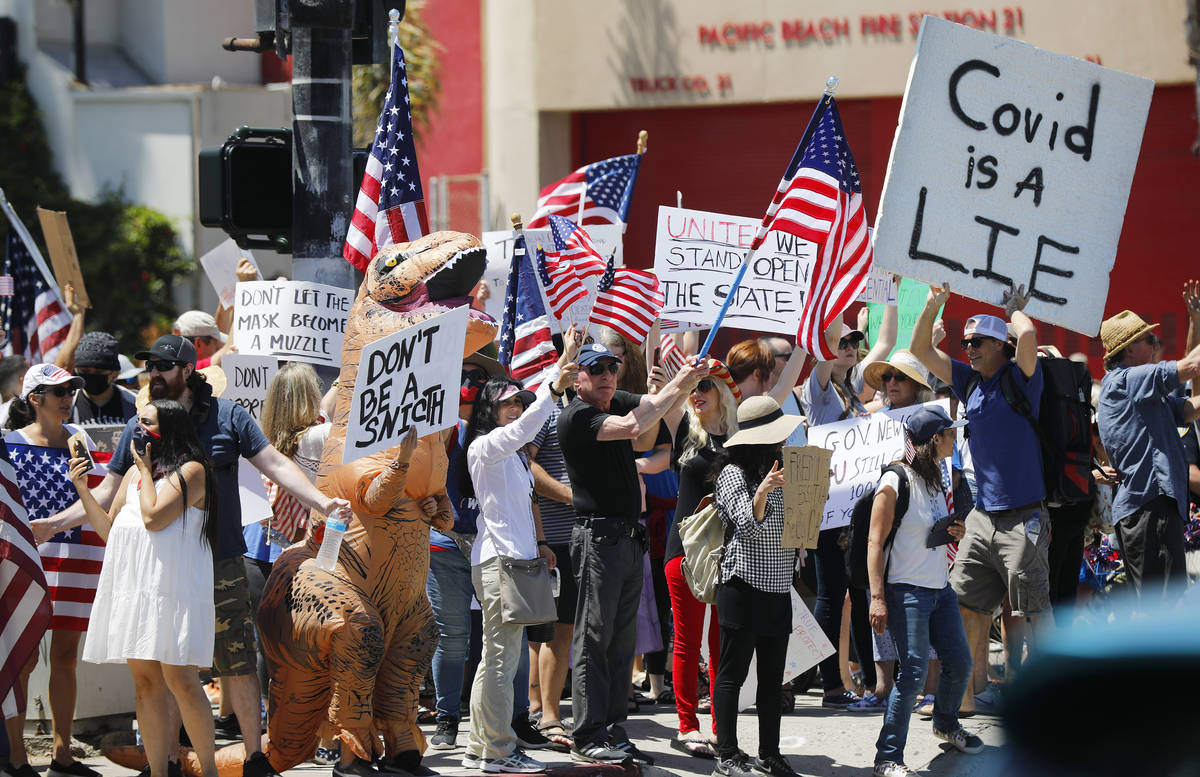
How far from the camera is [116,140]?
2481 cm

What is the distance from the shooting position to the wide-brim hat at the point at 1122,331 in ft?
29.9

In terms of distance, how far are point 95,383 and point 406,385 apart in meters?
3.17

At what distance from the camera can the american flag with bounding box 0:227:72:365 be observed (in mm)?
11320

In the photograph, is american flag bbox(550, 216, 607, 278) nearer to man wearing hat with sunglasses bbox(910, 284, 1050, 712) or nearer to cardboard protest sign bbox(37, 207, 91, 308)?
man wearing hat with sunglasses bbox(910, 284, 1050, 712)

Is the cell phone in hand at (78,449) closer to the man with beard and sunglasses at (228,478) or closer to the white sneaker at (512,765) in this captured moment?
the man with beard and sunglasses at (228,478)

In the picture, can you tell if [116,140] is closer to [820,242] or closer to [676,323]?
[676,323]

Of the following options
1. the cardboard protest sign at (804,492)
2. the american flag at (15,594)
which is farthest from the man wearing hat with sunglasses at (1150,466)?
the american flag at (15,594)

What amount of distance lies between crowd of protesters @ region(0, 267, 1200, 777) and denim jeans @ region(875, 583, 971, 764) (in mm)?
13

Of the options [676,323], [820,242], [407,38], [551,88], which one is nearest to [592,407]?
[820,242]

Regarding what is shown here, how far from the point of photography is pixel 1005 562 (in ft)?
27.5

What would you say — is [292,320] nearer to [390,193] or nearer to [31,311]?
[390,193]

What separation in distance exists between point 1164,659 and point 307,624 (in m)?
4.81

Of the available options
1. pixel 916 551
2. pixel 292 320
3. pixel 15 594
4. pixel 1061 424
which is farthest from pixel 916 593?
pixel 15 594

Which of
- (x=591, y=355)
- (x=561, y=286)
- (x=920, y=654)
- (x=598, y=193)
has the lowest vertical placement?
(x=920, y=654)
